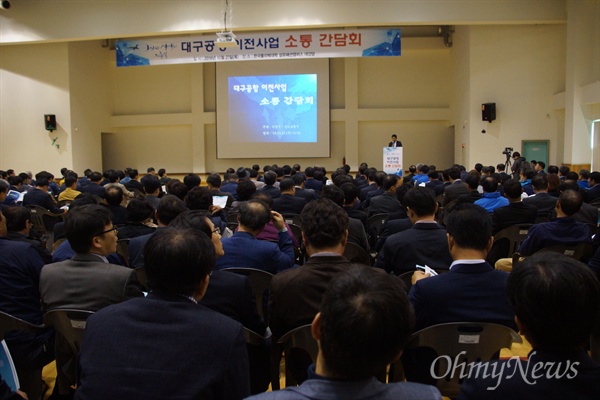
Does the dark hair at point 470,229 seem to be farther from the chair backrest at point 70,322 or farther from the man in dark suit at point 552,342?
the chair backrest at point 70,322

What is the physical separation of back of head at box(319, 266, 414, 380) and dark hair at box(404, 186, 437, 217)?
2.31 meters

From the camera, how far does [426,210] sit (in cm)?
333

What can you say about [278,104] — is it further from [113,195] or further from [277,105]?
[113,195]

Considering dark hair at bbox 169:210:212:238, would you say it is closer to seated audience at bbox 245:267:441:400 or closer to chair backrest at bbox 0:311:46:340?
chair backrest at bbox 0:311:46:340

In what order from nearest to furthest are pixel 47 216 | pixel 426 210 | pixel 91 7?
pixel 426 210 → pixel 47 216 → pixel 91 7

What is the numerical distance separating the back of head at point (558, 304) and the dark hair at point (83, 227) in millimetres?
1955

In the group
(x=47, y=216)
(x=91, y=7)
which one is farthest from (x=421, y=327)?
(x=91, y=7)

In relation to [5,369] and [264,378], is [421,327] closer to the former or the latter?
[264,378]

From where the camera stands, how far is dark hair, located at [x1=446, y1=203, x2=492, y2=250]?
224 centimetres

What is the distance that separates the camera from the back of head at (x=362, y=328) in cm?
101

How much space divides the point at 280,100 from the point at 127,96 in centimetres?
533

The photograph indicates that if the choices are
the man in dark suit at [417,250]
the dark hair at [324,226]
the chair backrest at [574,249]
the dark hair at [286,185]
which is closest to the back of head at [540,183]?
the chair backrest at [574,249]

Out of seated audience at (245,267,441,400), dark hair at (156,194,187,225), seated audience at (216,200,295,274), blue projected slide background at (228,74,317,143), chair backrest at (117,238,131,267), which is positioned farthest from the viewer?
blue projected slide background at (228,74,317,143)

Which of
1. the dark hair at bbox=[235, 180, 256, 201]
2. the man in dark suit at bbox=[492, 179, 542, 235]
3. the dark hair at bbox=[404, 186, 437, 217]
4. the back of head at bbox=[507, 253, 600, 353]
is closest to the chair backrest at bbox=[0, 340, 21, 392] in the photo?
the back of head at bbox=[507, 253, 600, 353]
